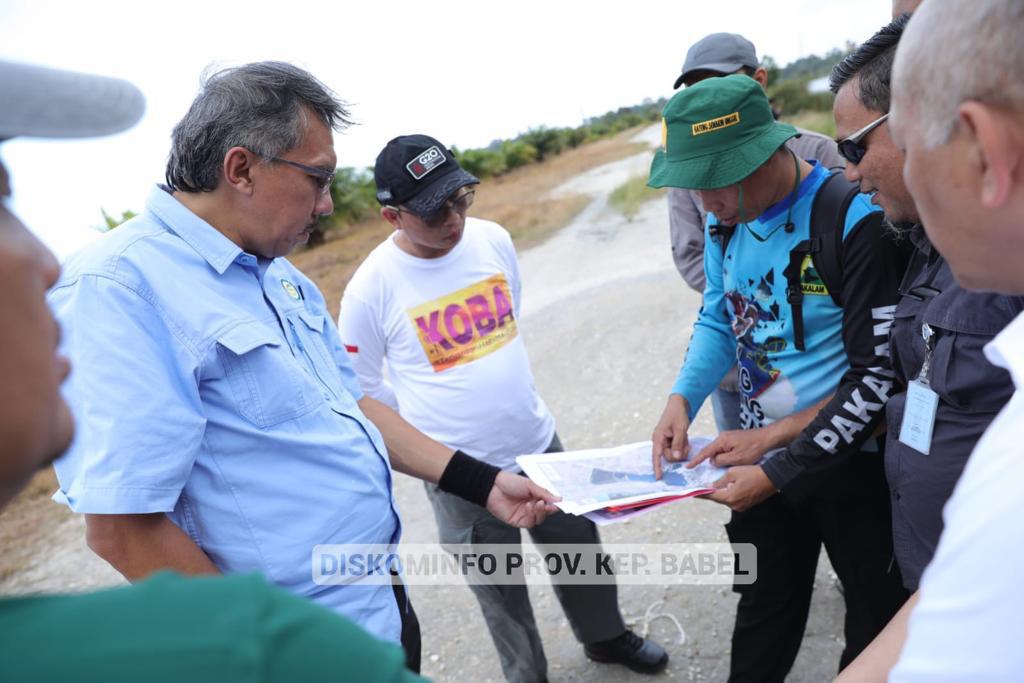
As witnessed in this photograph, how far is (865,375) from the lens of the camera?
1960 millimetres

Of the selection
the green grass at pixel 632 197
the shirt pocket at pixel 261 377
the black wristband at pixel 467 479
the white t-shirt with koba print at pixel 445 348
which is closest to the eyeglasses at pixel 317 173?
the shirt pocket at pixel 261 377

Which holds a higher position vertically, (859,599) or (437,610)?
(859,599)

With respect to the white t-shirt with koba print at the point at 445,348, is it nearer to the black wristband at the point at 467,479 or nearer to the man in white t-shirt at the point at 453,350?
the man in white t-shirt at the point at 453,350

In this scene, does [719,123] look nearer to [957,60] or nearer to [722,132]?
[722,132]

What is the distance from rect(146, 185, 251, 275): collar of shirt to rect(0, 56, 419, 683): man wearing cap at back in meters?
1.00

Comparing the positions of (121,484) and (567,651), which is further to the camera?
(567,651)


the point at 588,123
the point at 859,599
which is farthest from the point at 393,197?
the point at 588,123

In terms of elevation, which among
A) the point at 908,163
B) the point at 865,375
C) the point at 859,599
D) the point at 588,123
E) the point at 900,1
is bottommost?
the point at 588,123

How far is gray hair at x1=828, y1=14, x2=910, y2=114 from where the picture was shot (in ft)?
5.68

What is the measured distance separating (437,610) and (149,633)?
333 centimetres

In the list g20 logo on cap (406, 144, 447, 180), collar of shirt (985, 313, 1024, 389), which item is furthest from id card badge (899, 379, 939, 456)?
g20 logo on cap (406, 144, 447, 180)

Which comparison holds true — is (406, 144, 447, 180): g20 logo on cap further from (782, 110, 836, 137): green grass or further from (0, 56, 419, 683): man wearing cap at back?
(782, 110, 836, 137): green grass

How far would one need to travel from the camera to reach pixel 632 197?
1405cm

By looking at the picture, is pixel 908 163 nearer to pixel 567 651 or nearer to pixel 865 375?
pixel 865 375
